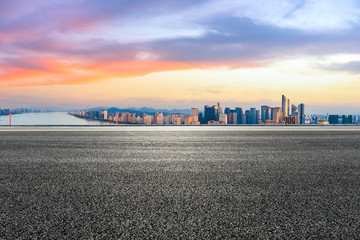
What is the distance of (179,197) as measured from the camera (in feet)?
15.2

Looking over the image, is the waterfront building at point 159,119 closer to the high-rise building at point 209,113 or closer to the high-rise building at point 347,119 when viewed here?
the high-rise building at point 347,119

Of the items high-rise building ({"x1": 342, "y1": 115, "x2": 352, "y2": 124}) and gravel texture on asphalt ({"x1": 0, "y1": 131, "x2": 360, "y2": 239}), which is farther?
high-rise building ({"x1": 342, "y1": 115, "x2": 352, "y2": 124})

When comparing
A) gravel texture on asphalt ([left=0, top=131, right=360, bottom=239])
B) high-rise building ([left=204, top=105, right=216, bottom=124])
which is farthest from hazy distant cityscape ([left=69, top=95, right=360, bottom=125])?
gravel texture on asphalt ([left=0, top=131, right=360, bottom=239])

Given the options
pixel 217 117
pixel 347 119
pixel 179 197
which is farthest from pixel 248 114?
pixel 179 197

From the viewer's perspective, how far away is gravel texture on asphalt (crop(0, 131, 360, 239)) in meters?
3.38

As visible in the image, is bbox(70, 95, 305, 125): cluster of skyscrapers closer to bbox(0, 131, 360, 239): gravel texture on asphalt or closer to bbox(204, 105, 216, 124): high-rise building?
Answer: bbox(204, 105, 216, 124): high-rise building

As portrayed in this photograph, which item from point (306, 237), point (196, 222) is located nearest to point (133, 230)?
point (196, 222)

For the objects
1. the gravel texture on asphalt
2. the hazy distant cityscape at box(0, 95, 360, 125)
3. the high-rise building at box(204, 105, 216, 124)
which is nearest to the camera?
the gravel texture on asphalt

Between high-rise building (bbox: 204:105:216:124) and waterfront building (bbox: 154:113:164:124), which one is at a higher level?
high-rise building (bbox: 204:105:216:124)

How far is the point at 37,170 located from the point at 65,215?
343 cm

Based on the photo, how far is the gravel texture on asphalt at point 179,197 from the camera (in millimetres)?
3385

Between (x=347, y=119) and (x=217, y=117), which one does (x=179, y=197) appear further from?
(x=217, y=117)

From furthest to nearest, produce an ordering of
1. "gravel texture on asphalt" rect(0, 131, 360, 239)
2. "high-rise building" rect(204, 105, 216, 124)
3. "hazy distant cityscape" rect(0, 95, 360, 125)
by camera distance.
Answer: "high-rise building" rect(204, 105, 216, 124) < "hazy distant cityscape" rect(0, 95, 360, 125) < "gravel texture on asphalt" rect(0, 131, 360, 239)

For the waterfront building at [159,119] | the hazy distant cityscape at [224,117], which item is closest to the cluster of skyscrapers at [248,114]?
the hazy distant cityscape at [224,117]
